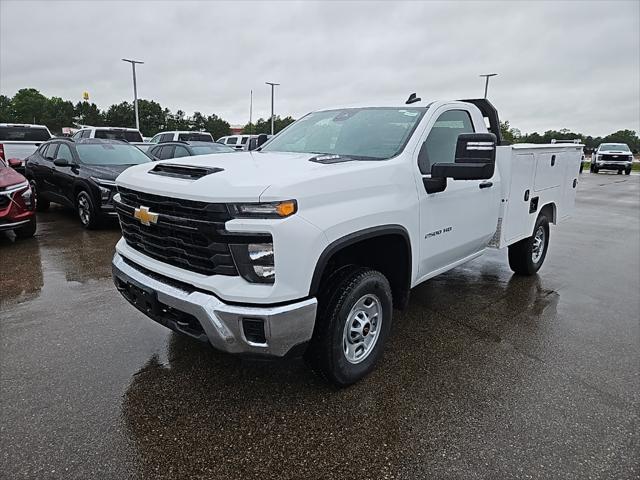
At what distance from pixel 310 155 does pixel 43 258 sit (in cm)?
458

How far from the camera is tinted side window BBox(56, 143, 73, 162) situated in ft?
Answer: 28.2

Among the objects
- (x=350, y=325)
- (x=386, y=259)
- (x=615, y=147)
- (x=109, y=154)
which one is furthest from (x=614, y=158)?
(x=350, y=325)

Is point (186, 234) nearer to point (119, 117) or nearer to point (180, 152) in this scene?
point (180, 152)

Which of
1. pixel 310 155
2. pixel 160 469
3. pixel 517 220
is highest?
pixel 310 155

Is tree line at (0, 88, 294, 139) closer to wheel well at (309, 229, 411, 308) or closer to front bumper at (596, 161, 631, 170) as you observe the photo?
front bumper at (596, 161, 631, 170)

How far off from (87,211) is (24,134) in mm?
7879

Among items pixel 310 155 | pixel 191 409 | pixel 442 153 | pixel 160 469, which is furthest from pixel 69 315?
pixel 442 153

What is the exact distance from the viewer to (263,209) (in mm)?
2400

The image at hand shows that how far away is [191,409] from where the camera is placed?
2811 mm

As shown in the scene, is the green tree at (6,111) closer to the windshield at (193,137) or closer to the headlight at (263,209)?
the windshield at (193,137)

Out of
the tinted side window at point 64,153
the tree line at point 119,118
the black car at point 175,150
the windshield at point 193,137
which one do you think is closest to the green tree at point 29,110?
the tree line at point 119,118

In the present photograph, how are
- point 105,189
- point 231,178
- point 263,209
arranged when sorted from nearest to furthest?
point 263,209 → point 231,178 → point 105,189

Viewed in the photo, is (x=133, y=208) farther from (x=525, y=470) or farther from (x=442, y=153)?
(x=525, y=470)

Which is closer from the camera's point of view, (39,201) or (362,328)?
(362,328)
